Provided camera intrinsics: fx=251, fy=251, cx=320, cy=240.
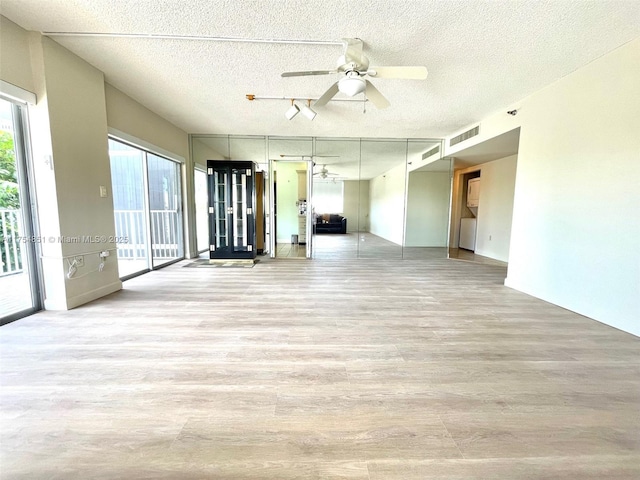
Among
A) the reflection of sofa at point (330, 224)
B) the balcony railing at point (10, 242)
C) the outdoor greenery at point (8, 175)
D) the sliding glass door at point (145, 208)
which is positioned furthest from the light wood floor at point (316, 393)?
the reflection of sofa at point (330, 224)

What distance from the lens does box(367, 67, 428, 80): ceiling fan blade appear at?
2326 millimetres

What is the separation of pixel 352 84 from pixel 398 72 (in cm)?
44

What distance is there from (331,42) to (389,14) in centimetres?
58

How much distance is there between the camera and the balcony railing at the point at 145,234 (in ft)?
15.9

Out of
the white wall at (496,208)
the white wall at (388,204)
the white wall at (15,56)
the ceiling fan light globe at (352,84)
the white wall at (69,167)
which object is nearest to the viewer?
the white wall at (15,56)

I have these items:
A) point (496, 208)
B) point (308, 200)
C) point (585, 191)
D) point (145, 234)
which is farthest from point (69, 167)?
point (496, 208)

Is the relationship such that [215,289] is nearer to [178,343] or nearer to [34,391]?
[178,343]

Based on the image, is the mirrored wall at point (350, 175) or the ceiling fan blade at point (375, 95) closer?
the ceiling fan blade at point (375, 95)

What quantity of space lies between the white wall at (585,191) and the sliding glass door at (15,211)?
235 inches

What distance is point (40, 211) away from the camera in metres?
2.66

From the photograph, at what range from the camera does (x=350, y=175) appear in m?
10.2

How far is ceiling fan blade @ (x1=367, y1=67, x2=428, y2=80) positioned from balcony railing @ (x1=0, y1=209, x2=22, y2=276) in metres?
3.88

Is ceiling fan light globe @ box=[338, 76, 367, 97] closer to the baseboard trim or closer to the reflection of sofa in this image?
the baseboard trim

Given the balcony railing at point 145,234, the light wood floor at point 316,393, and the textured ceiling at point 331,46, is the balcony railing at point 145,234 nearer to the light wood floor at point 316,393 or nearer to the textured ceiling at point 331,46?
the textured ceiling at point 331,46
